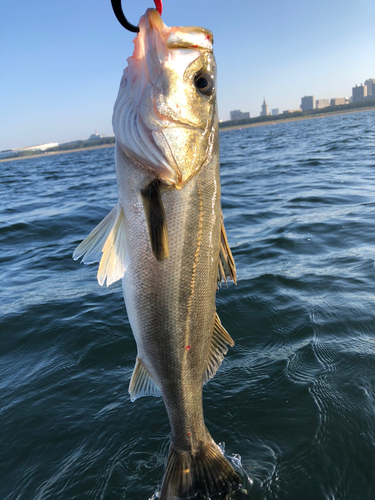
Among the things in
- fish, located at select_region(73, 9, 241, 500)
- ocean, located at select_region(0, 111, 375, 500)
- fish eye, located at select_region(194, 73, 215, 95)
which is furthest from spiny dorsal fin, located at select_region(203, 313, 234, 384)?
fish eye, located at select_region(194, 73, 215, 95)

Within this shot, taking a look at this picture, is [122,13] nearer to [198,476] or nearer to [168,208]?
[168,208]

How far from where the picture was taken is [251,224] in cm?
1026

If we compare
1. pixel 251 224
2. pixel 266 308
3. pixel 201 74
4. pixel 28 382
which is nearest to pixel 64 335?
pixel 28 382

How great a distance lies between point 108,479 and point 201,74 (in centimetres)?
321

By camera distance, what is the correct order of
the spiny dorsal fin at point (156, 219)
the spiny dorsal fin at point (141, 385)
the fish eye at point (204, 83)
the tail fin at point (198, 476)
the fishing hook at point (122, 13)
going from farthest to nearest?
the spiny dorsal fin at point (141, 385) → the tail fin at point (198, 476) → the fish eye at point (204, 83) → the spiny dorsal fin at point (156, 219) → the fishing hook at point (122, 13)

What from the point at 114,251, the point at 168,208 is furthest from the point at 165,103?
the point at 114,251

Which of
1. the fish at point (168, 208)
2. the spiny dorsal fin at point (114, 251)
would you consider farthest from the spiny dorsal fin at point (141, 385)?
the spiny dorsal fin at point (114, 251)

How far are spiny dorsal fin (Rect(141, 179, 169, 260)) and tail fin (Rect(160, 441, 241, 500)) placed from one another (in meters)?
1.47

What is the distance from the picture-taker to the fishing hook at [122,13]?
1971 mm

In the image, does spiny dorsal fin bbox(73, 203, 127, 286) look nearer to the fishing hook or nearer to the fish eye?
the fish eye

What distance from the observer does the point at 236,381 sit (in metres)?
4.20

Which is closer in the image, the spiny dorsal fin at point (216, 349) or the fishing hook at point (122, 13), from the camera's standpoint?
the fishing hook at point (122, 13)

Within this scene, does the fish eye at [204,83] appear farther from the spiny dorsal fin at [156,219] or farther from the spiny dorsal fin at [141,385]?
the spiny dorsal fin at [141,385]

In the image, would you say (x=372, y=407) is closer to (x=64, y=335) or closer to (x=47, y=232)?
(x=64, y=335)
